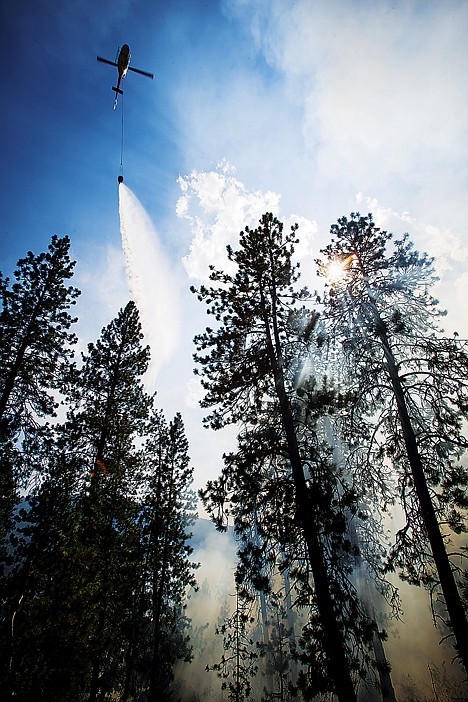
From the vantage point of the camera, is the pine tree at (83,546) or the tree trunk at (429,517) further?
the pine tree at (83,546)

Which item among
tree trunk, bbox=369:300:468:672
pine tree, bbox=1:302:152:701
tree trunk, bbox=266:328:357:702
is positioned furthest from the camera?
pine tree, bbox=1:302:152:701

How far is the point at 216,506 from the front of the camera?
27.8 ft

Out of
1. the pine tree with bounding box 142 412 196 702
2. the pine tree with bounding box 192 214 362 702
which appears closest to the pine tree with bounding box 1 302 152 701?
the pine tree with bounding box 142 412 196 702

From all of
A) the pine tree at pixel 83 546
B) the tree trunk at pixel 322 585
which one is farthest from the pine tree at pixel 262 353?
the pine tree at pixel 83 546

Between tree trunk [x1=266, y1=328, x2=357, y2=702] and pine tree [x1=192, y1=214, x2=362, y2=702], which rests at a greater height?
pine tree [x1=192, y1=214, x2=362, y2=702]

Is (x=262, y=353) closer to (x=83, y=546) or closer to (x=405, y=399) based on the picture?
(x=405, y=399)

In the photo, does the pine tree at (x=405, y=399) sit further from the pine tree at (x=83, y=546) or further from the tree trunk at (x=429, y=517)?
the pine tree at (x=83, y=546)

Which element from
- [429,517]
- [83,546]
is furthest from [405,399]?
[83,546]

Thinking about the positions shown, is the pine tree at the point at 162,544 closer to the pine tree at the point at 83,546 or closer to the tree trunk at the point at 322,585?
the pine tree at the point at 83,546

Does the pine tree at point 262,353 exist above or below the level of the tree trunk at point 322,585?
above

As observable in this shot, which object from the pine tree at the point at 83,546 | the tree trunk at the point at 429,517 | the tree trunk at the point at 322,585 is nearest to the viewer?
the tree trunk at the point at 322,585

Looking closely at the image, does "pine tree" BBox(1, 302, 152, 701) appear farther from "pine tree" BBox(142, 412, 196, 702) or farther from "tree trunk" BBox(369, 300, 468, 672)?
"tree trunk" BBox(369, 300, 468, 672)

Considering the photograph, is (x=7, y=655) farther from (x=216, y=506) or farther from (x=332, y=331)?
(x=332, y=331)

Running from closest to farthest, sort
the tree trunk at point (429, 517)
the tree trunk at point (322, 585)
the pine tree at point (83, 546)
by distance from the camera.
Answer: the tree trunk at point (322, 585)
the tree trunk at point (429, 517)
the pine tree at point (83, 546)
